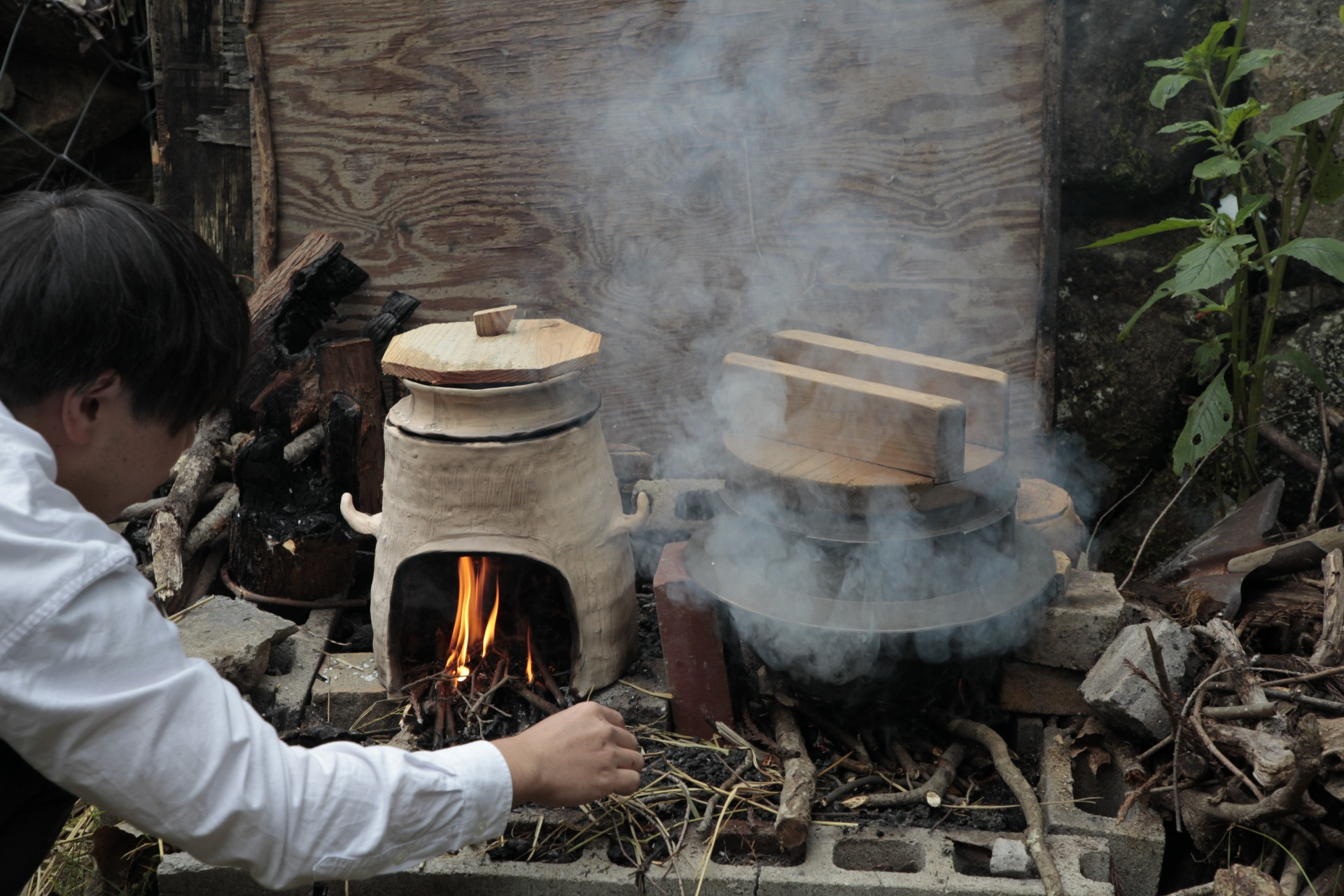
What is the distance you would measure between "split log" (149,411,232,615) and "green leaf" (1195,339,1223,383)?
3.88m

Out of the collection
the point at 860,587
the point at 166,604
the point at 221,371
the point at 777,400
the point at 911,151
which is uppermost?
the point at 911,151

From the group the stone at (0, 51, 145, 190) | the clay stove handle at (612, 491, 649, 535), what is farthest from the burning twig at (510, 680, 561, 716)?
the stone at (0, 51, 145, 190)

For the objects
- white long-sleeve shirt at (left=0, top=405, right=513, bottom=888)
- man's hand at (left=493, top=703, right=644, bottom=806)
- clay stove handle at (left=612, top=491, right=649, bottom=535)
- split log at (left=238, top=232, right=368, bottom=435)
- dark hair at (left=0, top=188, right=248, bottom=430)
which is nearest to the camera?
white long-sleeve shirt at (left=0, top=405, right=513, bottom=888)

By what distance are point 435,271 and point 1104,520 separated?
3374mm

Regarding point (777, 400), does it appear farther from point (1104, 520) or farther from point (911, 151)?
point (1104, 520)

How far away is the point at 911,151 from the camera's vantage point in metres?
4.37

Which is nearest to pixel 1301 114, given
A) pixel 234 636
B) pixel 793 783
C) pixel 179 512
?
pixel 793 783

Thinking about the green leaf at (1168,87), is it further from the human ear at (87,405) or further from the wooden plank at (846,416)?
the human ear at (87,405)

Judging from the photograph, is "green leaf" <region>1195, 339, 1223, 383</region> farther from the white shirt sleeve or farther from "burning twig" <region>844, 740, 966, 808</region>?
the white shirt sleeve

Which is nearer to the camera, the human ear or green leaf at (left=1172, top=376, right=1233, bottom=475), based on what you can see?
the human ear

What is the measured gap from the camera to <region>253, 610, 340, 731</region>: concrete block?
3545 millimetres

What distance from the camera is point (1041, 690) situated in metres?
3.29

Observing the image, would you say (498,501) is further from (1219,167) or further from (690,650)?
(1219,167)

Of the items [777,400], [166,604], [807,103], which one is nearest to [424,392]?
[777,400]
